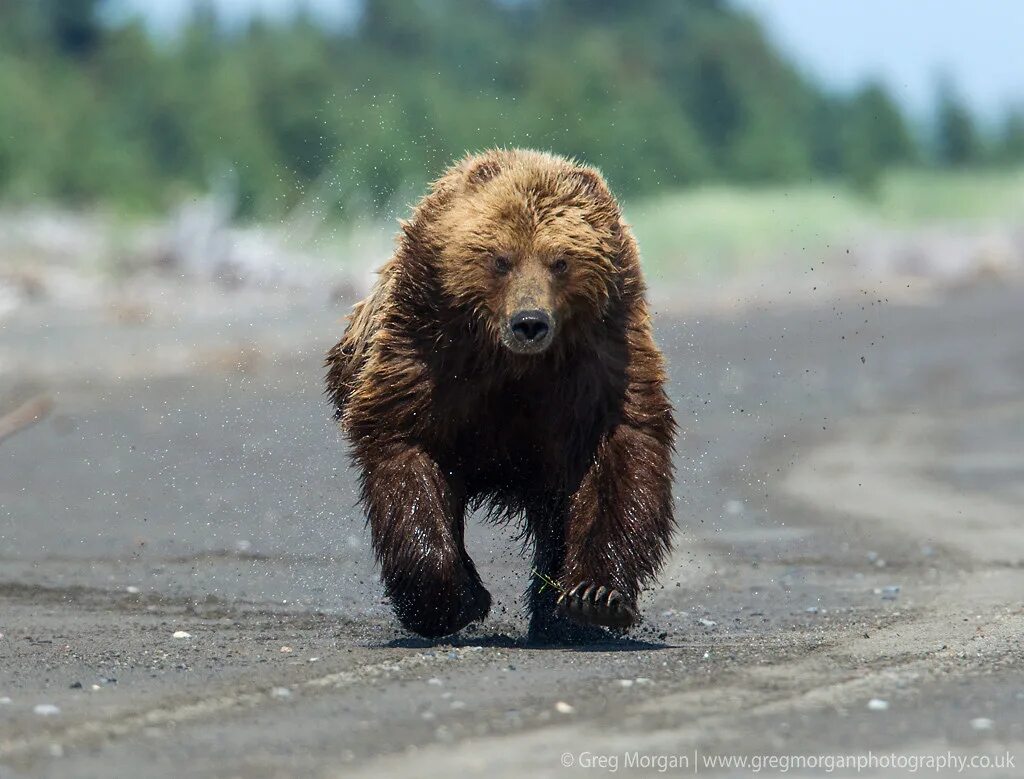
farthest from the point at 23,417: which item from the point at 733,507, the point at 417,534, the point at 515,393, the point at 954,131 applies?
the point at 954,131

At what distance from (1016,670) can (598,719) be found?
5.03 ft

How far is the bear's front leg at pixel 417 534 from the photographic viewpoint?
652 centimetres

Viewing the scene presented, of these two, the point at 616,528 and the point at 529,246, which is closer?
the point at 529,246

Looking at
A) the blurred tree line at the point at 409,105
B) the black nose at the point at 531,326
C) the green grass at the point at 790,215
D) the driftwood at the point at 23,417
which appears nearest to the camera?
the black nose at the point at 531,326

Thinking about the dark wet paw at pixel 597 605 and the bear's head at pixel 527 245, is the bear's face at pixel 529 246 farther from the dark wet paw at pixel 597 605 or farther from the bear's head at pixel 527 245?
the dark wet paw at pixel 597 605

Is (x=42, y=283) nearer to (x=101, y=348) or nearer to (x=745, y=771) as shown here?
(x=101, y=348)

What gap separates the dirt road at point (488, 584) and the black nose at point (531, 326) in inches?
40.8

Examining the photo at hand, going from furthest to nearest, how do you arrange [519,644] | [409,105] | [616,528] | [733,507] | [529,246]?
[409,105]
[733,507]
[519,644]
[616,528]
[529,246]

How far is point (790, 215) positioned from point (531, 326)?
3592cm

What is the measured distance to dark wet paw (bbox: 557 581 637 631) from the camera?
6.40 metres

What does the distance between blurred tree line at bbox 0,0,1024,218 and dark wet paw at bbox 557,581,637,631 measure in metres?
18.7

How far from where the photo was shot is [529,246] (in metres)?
6.39

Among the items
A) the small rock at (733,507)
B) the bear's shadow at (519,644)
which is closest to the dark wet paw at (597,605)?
the bear's shadow at (519,644)

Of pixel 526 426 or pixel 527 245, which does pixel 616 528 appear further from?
pixel 527 245
